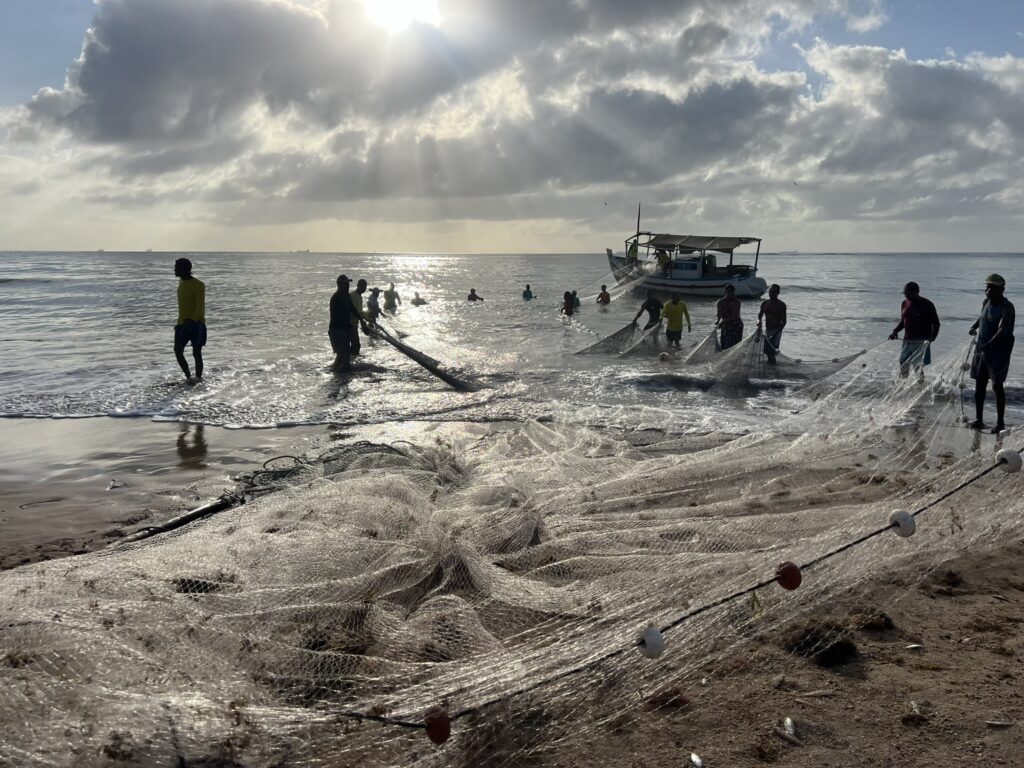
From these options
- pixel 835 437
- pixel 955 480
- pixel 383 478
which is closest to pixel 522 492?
pixel 383 478

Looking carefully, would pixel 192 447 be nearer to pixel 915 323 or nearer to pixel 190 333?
pixel 190 333

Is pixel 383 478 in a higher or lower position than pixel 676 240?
lower

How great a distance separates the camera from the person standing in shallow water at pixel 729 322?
12.4 metres

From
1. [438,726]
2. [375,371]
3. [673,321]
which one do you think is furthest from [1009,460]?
[673,321]

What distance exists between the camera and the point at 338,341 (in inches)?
480

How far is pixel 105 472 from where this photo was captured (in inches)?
255

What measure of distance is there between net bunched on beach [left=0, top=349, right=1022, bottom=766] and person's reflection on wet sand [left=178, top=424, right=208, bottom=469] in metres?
2.02

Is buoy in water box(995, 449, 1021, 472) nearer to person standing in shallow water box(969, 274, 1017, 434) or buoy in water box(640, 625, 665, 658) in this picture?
buoy in water box(640, 625, 665, 658)

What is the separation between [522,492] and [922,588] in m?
2.24

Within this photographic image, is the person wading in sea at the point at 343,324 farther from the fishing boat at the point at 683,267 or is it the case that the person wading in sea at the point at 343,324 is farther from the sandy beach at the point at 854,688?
the fishing boat at the point at 683,267

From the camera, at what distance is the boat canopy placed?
31094 millimetres

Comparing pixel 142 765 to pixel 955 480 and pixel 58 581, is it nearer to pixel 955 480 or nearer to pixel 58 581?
pixel 58 581

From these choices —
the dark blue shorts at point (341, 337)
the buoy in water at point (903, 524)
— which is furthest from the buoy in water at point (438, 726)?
the dark blue shorts at point (341, 337)

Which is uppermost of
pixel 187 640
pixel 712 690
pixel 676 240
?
pixel 676 240
